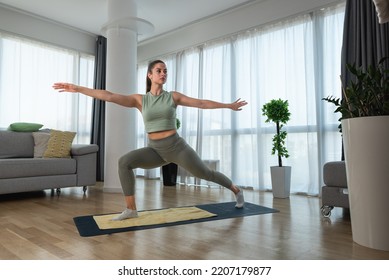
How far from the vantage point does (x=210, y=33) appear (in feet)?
17.2

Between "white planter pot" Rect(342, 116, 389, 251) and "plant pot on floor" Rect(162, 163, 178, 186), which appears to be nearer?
"white planter pot" Rect(342, 116, 389, 251)

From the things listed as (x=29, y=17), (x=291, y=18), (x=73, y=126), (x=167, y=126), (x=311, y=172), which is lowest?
(x=311, y=172)

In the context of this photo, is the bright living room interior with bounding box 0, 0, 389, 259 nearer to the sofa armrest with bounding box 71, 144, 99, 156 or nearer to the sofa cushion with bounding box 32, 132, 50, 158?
the sofa armrest with bounding box 71, 144, 99, 156

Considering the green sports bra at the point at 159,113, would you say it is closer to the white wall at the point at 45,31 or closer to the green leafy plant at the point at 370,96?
the green leafy plant at the point at 370,96

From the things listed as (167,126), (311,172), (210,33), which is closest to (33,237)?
(167,126)

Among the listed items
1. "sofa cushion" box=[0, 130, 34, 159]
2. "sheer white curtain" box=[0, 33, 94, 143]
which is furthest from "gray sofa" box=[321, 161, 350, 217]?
"sheer white curtain" box=[0, 33, 94, 143]

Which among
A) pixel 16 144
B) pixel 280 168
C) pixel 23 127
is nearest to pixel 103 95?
pixel 280 168

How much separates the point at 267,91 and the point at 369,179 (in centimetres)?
298

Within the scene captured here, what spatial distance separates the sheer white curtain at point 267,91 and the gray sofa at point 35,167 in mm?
1885

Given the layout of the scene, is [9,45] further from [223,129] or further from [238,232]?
[238,232]

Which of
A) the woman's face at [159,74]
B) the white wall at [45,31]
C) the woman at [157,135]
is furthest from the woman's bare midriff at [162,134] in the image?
the white wall at [45,31]

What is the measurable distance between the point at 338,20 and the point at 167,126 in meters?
2.85

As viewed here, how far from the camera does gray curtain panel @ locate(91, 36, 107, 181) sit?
5.93m

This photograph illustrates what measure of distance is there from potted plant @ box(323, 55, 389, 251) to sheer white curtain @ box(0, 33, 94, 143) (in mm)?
5028
